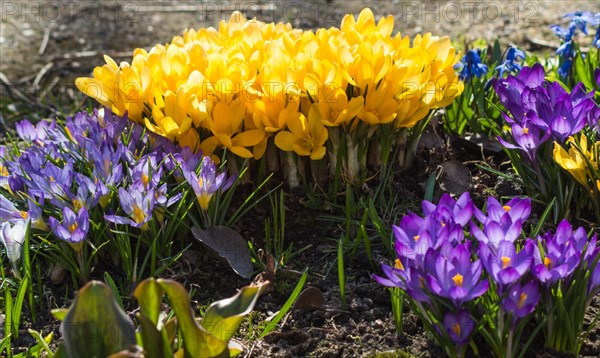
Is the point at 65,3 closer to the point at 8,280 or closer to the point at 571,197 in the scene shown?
the point at 8,280

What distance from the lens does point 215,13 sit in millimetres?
4566

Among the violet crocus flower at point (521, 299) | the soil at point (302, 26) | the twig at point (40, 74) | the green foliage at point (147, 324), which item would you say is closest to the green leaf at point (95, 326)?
the green foliage at point (147, 324)

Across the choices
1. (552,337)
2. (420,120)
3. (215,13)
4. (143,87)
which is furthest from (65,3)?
(552,337)

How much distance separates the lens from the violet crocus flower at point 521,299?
1486 mm

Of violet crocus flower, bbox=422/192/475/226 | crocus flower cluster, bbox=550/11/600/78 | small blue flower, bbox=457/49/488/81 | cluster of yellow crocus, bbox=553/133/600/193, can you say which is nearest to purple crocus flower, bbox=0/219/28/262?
violet crocus flower, bbox=422/192/475/226

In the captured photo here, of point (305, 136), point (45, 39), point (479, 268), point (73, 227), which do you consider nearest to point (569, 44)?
point (305, 136)

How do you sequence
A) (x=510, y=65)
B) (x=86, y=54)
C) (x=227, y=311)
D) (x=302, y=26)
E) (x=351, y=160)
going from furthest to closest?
(x=302, y=26) < (x=86, y=54) < (x=510, y=65) < (x=351, y=160) < (x=227, y=311)

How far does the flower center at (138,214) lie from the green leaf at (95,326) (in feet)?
1.54

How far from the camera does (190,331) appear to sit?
1501 mm

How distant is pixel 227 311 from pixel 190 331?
91 mm

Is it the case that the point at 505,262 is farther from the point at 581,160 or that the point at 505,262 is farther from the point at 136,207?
the point at 136,207

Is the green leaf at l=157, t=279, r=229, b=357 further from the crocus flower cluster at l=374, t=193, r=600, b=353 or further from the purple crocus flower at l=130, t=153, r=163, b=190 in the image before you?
the purple crocus flower at l=130, t=153, r=163, b=190

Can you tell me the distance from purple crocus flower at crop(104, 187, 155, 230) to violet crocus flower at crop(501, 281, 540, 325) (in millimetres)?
867

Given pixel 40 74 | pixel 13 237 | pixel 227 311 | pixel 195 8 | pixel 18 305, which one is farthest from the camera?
pixel 195 8
